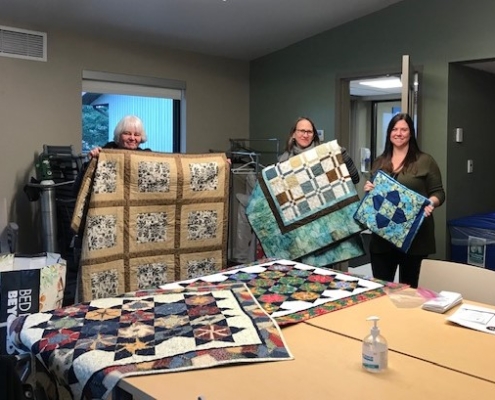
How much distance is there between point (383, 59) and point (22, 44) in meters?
2.78

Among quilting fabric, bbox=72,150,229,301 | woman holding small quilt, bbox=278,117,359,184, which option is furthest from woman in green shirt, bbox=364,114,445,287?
quilting fabric, bbox=72,150,229,301

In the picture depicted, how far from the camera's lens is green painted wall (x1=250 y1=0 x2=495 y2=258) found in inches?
158

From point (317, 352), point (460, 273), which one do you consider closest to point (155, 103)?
point (460, 273)

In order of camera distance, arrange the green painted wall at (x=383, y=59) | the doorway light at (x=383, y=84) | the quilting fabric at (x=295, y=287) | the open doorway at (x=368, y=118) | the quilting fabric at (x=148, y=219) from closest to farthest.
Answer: the quilting fabric at (x=295, y=287) → the quilting fabric at (x=148, y=219) → the green painted wall at (x=383, y=59) → the doorway light at (x=383, y=84) → the open doorway at (x=368, y=118)

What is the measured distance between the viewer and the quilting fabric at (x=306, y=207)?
3.17m

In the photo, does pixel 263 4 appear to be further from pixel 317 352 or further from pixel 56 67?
pixel 317 352

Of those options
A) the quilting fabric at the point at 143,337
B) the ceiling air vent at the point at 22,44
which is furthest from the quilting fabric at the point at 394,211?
the ceiling air vent at the point at 22,44

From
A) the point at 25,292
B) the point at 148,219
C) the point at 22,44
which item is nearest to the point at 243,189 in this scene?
the point at 22,44

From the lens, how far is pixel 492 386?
49.3 inches

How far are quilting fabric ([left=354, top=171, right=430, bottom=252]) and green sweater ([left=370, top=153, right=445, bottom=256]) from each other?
0.24ft

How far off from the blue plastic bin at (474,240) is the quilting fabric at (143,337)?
8.81ft

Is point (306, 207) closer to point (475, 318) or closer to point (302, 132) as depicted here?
point (302, 132)

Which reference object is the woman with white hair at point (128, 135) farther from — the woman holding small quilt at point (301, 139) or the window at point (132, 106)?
the window at point (132, 106)

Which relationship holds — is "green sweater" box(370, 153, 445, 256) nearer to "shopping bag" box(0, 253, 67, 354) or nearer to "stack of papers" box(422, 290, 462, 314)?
"stack of papers" box(422, 290, 462, 314)
